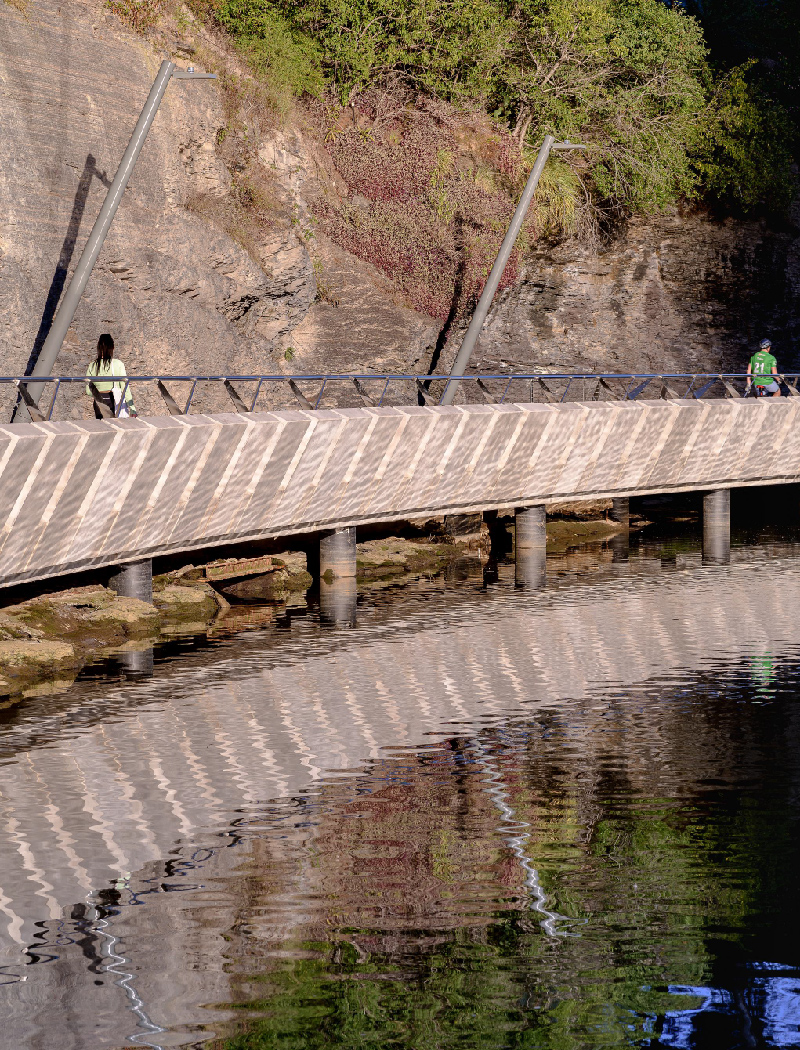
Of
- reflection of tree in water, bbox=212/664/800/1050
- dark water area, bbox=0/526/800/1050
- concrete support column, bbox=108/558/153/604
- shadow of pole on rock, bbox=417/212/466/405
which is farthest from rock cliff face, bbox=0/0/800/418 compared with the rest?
reflection of tree in water, bbox=212/664/800/1050

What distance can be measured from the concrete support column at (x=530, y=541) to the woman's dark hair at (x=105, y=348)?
10066mm

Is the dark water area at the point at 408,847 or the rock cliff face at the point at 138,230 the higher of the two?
the rock cliff face at the point at 138,230

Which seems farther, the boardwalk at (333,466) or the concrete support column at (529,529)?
the concrete support column at (529,529)

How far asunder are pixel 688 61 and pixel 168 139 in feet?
67.4

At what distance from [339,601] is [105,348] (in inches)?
238

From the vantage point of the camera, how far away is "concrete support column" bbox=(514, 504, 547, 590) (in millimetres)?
28219

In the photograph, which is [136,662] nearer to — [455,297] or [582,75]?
[455,297]

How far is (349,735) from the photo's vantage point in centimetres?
1534

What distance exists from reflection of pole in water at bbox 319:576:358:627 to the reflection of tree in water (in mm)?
7785

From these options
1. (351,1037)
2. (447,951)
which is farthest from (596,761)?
(351,1037)

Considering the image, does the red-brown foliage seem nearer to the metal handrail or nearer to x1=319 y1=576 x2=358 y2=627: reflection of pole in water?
the metal handrail

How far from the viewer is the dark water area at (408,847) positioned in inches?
327

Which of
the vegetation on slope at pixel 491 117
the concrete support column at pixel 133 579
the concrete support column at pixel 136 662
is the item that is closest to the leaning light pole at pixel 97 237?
the concrete support column at pixel 133 579

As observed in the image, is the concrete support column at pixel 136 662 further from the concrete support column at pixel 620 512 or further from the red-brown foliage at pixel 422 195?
the red-brown foliage at pixel 422 195
